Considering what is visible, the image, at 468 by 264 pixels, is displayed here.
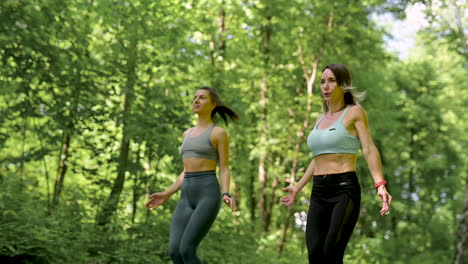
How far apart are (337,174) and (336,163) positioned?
0.29ft

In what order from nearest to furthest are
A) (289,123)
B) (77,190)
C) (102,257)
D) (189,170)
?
(189,170), (102,257), (77,190), (289,123)

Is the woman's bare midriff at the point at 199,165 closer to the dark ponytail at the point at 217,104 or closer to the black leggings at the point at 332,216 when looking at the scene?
the dark ponytail at the point at 217,104

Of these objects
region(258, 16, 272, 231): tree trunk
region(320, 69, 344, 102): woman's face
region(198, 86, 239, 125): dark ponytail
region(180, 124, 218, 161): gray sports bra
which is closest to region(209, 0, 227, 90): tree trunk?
region(258, 16, 272, 231): tree trunk

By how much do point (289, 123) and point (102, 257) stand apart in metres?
8.00

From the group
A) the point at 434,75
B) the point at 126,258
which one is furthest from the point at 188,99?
the point at 434,75

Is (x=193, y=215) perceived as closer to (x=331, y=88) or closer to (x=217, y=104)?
(x=217, y=104)

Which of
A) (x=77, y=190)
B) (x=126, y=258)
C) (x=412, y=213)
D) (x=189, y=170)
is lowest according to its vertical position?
(x=412, y=213)

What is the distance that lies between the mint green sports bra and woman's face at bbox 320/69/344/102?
0.53ft

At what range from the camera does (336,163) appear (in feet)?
13.4

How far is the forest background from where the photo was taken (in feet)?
27.4

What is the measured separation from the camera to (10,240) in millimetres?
7242

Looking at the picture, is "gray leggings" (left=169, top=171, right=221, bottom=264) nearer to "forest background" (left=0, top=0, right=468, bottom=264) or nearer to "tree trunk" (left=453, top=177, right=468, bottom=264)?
"forest background" (left=0, top=0, right=468, bottom=264)

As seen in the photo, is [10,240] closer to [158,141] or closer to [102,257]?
[102,257]

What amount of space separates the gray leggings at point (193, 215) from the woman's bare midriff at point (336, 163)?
4.26 feet
